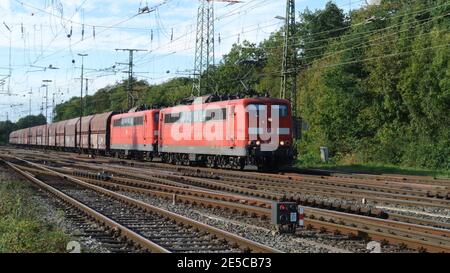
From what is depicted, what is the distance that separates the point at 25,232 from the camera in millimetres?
10367

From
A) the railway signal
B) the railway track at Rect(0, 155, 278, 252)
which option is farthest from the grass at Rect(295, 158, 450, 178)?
the railway signal

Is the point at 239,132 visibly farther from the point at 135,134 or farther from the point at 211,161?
the point at 135,134

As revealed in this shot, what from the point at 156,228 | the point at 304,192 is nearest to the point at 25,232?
the point at 156,228

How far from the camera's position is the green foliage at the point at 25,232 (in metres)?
9.37

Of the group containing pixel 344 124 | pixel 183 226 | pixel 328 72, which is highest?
pixel 328 72

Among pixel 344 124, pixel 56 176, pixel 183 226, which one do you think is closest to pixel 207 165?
pixel 56 176

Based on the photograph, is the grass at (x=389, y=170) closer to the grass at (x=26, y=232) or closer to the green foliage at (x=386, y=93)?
the green foliage at (x=386, y=93)

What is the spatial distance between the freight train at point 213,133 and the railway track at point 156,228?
28.7 feet

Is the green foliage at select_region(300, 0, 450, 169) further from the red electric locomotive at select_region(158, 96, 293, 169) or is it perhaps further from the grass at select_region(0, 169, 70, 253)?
the grass at select_region(0, 169, 70, 253)

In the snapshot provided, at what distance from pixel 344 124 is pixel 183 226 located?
3218cm

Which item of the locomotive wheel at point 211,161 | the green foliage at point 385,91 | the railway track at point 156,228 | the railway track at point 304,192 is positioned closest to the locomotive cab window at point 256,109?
the green foliage at point 385,91

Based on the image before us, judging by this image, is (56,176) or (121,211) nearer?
(121,211)
